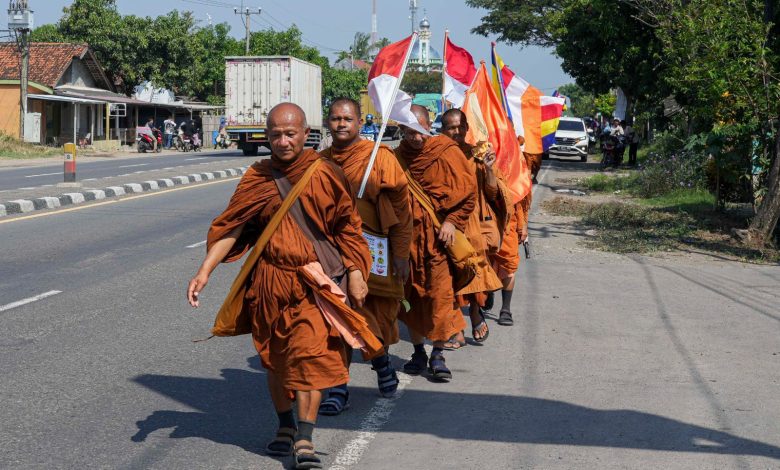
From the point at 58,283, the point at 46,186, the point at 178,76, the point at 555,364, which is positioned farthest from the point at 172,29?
the point at 555,364

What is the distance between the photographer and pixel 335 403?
5.57m

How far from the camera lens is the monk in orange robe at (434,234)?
6520 mm

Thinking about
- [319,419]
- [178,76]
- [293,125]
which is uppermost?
[178,76]

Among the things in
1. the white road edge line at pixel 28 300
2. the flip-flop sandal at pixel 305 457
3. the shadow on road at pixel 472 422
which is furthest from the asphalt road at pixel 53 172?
the flip-flop sandal at pixel 305 457

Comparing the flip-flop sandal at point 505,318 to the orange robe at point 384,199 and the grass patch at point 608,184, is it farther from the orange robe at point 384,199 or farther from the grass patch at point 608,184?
the grass patch at point 608,184

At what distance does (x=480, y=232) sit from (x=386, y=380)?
5.57 ft

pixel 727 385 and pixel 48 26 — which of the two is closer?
pixel 727 385

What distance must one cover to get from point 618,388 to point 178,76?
46692 millimetres

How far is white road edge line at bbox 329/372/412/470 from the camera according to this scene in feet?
15.5

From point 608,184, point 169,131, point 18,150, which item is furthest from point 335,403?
point 169,131

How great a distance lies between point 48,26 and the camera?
6328 cm

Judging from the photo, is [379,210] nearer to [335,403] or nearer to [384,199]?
[384,199]

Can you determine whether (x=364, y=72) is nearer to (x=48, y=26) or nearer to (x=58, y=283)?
(x=48, y=26)

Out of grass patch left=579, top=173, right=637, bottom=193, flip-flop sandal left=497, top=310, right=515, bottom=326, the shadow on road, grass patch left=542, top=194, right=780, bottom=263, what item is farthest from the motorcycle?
the shadow on road
